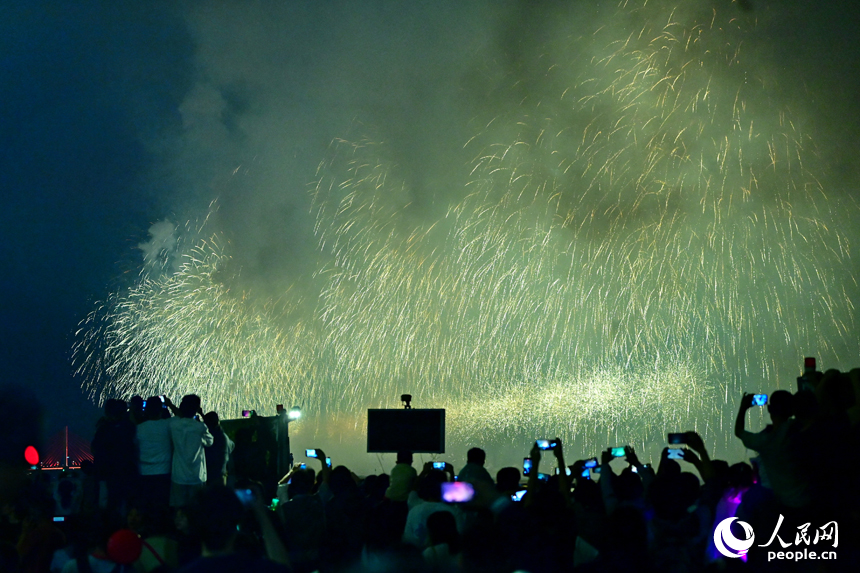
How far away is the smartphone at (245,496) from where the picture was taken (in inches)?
159

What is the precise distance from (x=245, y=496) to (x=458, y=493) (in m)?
3.07

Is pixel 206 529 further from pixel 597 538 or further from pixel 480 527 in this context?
pixel 597 538

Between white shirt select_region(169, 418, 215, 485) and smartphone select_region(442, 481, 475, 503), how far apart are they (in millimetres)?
3245

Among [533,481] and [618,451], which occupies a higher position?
[618,451]

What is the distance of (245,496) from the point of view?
4234mm

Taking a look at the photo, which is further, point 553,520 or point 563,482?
point 563,482

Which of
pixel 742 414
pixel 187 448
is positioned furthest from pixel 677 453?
pixel 187 448

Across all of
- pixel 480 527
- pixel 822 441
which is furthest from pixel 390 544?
pixel 822 441

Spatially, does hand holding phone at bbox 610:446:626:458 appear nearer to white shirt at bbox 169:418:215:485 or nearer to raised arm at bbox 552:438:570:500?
raised arm at bbox 552:438:570:500

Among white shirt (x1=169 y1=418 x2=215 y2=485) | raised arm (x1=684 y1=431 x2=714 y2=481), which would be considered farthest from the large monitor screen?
raised arm (x1=684 y1=431 x2=714 y2=481)

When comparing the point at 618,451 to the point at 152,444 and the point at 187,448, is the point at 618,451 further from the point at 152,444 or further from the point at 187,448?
the point at 152,444

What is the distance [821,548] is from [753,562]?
1.77 feet

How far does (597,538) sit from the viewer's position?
581 cm

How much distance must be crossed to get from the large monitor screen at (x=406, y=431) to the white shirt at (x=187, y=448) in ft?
16.3
